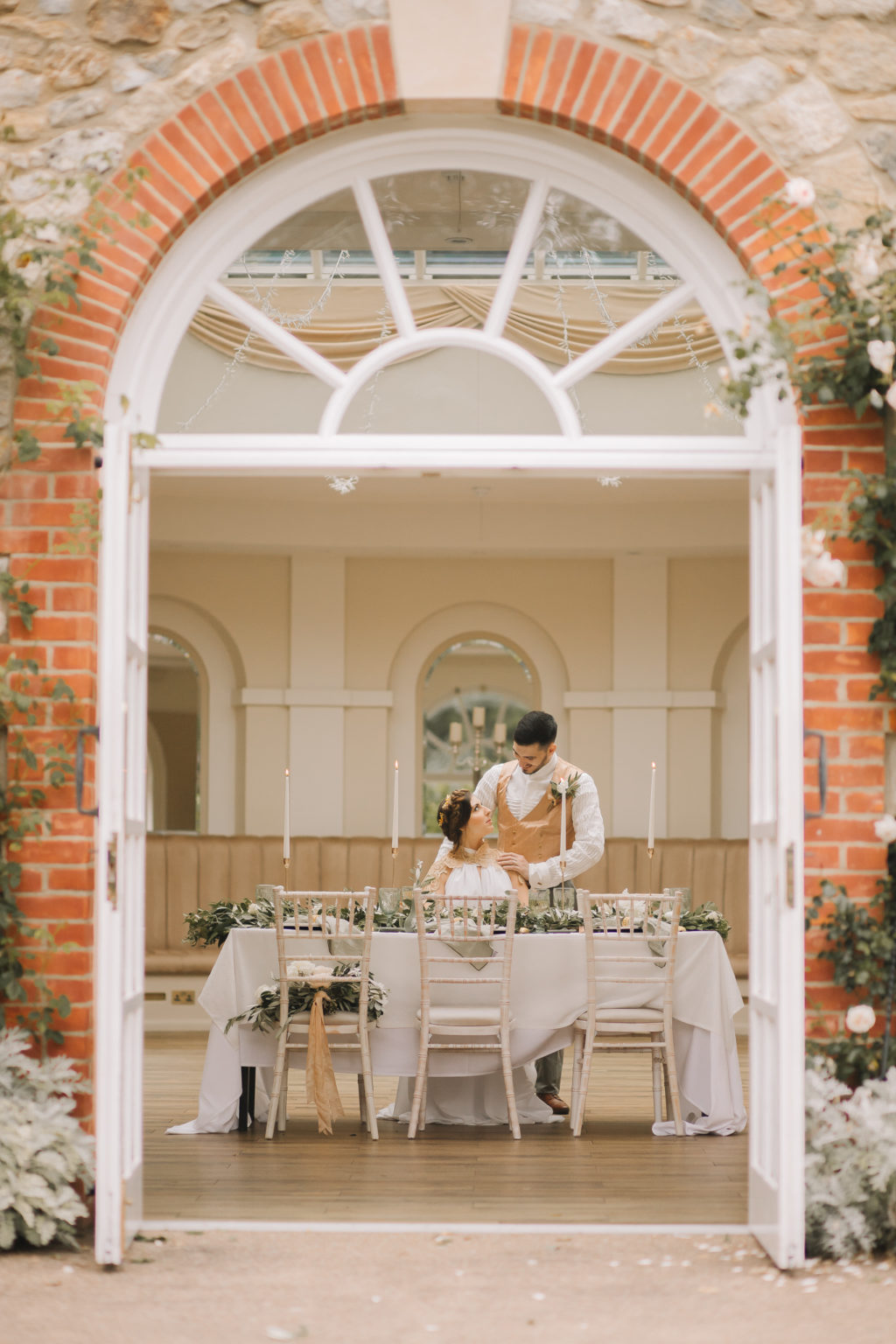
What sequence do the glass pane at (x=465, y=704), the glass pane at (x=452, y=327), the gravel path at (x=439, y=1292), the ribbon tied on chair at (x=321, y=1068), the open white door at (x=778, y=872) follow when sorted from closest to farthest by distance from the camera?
the gravel path at (x=439, y=1292), the open white door at (x=778, y=872), the glass pane at (x=452, y=327), the ribbon tied on chair at (x=321, y=1068), the glass pane at (x=465, y=704)

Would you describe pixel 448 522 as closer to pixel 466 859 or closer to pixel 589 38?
pixel 466 859

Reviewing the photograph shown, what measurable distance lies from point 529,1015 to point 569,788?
3.40 ft

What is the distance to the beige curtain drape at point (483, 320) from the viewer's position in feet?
15.4

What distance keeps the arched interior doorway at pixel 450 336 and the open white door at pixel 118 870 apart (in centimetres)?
11

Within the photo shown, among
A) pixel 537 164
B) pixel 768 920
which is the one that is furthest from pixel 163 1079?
pixel 537 164

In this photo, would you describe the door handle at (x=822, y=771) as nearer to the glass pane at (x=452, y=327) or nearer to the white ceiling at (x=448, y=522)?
the glass pane at (x=452, y=327)

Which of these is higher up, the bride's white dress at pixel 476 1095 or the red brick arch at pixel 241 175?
the red brick arch at pixel 241 175

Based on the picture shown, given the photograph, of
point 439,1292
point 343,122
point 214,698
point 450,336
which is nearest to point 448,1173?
point 439,1292

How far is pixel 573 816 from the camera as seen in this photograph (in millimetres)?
7047

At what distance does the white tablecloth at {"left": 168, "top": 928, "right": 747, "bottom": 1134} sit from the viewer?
257 inches

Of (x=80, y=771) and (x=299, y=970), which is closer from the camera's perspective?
(x=80, y=771)

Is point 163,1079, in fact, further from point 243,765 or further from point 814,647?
point 814,647

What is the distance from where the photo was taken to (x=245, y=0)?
4.61 m

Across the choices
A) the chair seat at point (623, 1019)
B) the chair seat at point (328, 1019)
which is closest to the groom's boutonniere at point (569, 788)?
the chair seat at point (623, 1019)
